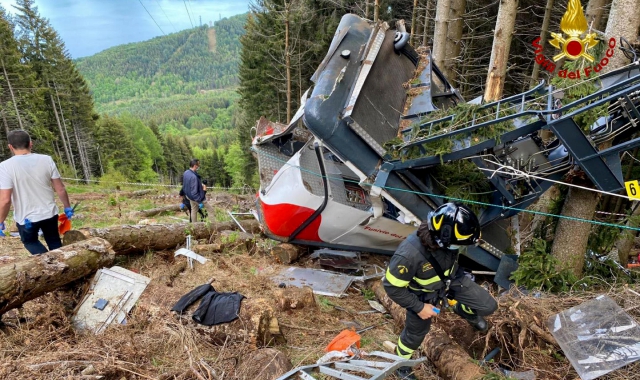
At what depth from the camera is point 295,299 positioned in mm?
3711

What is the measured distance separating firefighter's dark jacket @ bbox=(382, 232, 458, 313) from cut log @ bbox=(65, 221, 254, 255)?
3.64m

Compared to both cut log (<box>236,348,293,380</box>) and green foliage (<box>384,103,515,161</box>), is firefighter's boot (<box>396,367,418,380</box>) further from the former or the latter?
green foliage (<box>384,103,515,161</box>)

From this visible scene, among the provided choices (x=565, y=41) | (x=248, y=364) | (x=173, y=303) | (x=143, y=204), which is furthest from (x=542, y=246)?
(x=143, y=204)

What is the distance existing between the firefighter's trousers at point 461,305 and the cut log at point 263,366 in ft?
2.93

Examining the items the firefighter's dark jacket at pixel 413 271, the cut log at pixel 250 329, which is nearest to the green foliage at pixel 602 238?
the firefighter's dark jacket at pixel 413 271

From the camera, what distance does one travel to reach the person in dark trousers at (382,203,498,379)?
238 centimetres

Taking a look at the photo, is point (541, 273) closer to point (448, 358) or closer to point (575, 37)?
point (448, 358)

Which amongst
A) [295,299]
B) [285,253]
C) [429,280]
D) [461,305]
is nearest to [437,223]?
[429,280]

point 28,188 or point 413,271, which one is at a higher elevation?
point 28,188

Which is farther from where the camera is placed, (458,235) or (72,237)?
(72,237)

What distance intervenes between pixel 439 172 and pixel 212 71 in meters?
205

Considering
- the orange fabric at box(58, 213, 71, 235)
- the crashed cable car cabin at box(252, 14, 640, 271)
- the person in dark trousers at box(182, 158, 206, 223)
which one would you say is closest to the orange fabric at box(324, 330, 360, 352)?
the crashed cable car cabin at box(252, 14, 640, 271)

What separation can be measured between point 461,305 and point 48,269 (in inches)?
145

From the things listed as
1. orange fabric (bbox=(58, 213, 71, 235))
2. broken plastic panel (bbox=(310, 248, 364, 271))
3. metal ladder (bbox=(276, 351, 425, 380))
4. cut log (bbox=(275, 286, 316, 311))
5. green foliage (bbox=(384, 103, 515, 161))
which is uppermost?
green foliage (bbox=(384, 103, 515, 161))
